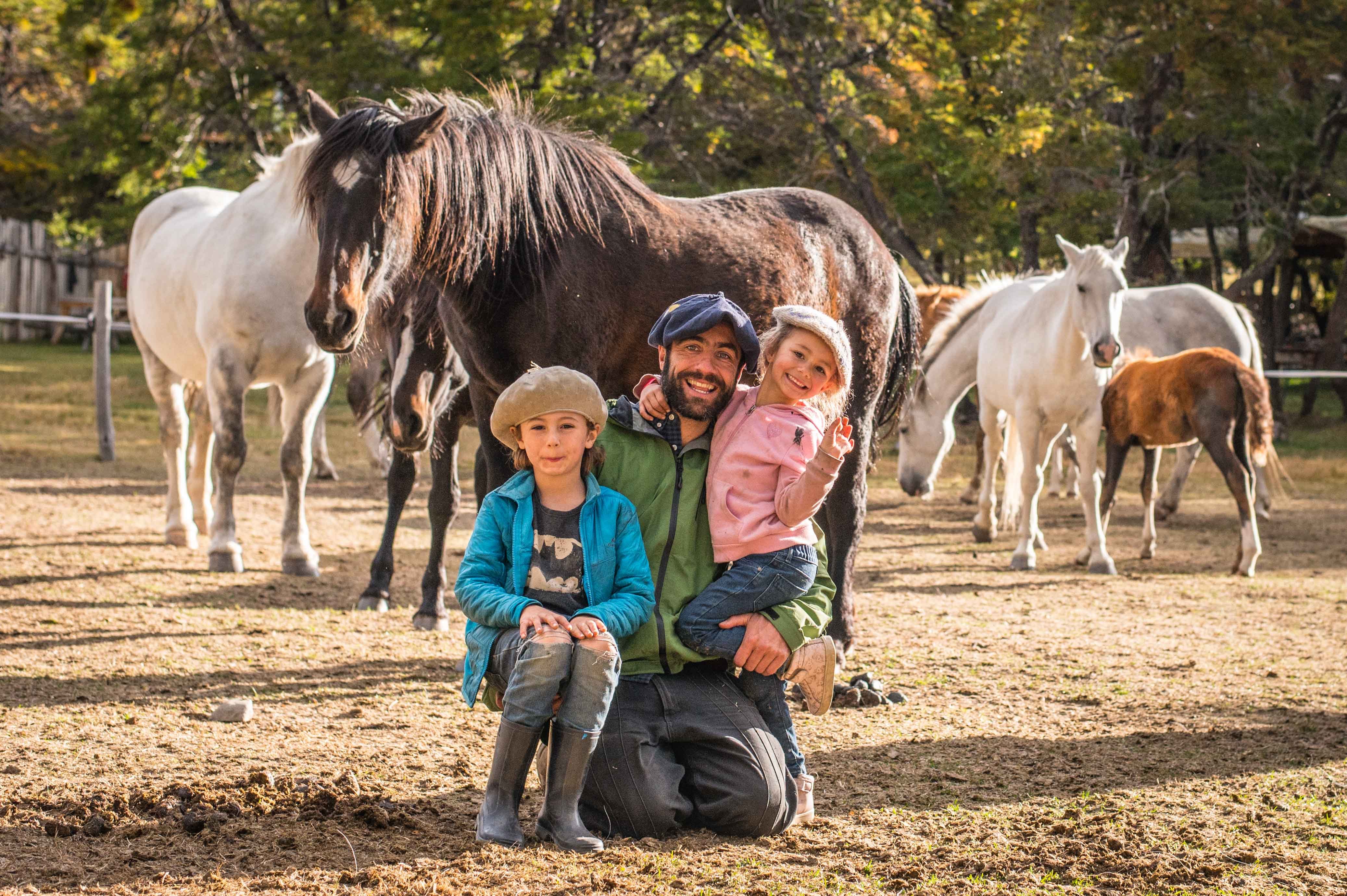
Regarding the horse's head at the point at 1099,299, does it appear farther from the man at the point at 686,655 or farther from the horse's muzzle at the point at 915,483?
the man at the point at 686,655

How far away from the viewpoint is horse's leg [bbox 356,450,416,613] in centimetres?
588

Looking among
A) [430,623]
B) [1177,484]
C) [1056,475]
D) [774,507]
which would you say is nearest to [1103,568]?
[1177,484]

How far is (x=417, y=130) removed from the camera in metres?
3.65

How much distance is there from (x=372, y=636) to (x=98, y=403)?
723 centimetres

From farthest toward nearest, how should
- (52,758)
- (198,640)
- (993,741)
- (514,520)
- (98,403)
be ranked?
1. (98,403)
2. (198,640)
3. (993,741)
4. (52,758)
5. (514,520)

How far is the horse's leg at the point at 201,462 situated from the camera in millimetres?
7387

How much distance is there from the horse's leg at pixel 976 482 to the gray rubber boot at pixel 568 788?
27.5ft

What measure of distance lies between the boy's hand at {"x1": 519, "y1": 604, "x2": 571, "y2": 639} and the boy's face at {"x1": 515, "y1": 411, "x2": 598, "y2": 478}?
1.12ft

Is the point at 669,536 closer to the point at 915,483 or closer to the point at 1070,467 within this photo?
the point at 915,483

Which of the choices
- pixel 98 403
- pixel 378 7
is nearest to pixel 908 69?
pixel 378 7

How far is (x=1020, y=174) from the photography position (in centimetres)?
1347

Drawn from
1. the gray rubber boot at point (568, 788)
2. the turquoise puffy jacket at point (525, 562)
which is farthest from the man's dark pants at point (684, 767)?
the turquoise puffy jacket at point (525, 562)

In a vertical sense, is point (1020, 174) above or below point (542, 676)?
above

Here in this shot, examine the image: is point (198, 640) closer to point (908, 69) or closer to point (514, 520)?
point (514, 520)
